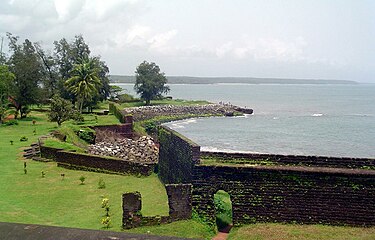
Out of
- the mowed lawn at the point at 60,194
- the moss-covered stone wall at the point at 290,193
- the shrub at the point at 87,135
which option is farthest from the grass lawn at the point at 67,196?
the shrub at the point at 87,135

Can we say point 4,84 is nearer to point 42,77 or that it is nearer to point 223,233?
point 42,77

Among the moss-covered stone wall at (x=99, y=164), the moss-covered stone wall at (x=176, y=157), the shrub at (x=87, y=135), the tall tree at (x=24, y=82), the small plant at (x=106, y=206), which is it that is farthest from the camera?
the tall tree at (x=24, y=82)

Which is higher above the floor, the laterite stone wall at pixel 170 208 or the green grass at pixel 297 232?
the laterite stone wall at pixel 170 208

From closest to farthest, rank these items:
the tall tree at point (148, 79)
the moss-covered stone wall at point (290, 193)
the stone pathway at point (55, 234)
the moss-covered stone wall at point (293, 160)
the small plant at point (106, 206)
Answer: the stone pathway at point (55, 234) → the moss-covered stone wall at point (290, 193) → the small plant at point (106, 206) → the moss-covered stone wall at point (293, 160) → the tall tree at point (148, 79)

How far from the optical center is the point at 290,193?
14.5 meters

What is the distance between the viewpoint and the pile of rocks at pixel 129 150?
27430 millimetres

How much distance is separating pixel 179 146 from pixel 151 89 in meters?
64.5

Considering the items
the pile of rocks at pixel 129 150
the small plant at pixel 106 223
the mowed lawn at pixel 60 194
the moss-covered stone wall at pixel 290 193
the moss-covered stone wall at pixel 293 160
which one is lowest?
the pile of rocks at pixel 129 150

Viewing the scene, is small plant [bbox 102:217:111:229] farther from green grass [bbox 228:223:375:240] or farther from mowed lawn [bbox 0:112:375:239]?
green grass [bbox 228:223:375:240]

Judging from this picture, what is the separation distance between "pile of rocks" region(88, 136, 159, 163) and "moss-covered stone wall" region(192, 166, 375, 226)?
466 inches

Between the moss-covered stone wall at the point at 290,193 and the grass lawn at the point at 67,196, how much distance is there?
149cm

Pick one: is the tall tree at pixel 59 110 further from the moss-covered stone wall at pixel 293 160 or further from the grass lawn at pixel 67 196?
the moss-covered stone wall at pixel 293 160

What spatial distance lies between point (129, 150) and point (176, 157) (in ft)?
38.3

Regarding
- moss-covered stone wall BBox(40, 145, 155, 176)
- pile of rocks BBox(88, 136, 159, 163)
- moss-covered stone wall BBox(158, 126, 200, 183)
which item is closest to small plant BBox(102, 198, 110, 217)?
moss-covered stone wall BBox(158, 126, 200, 183)
